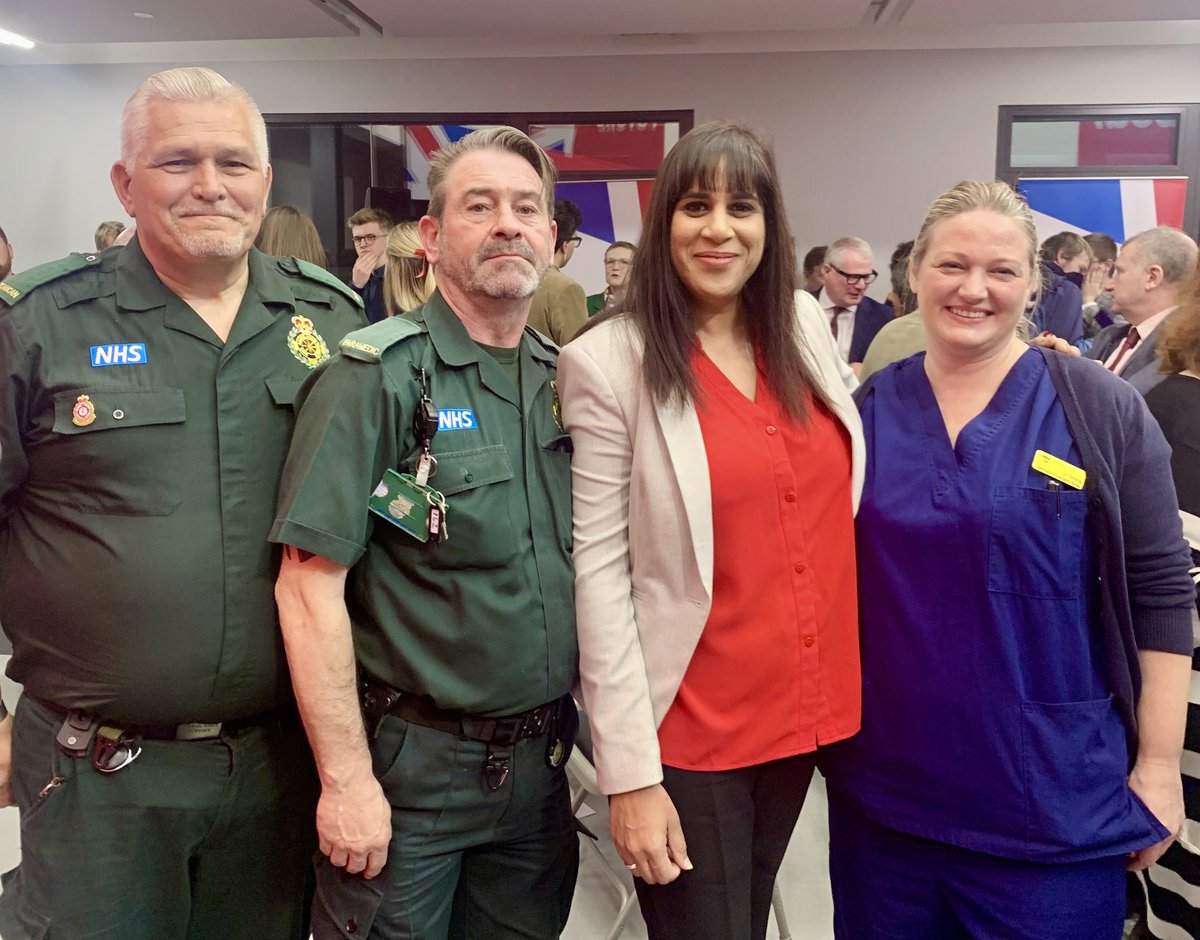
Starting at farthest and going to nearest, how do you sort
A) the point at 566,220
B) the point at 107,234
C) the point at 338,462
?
the point at 107,234
the point at 566,220
the point at 338,462

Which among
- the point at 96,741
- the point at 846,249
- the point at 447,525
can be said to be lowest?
the point at 96,741

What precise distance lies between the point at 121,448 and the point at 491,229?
70cm

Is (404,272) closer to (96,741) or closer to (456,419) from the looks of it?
(456,419)

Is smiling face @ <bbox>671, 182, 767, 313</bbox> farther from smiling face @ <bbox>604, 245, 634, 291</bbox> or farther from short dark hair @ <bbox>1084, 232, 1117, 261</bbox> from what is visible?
short dark hair @ <bbox>1084, 232, 1117, 261</bbox>

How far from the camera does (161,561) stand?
57.5 inches

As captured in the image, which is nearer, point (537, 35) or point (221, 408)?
point (221, 408)

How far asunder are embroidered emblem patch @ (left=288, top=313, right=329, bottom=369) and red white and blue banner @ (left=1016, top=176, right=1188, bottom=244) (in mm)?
6953

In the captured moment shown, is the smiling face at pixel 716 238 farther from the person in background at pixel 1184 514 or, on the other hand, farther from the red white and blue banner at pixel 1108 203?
the red white and blue banner at pixel 1108 203

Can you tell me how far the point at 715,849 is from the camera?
4.75ft

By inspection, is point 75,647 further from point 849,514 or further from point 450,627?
point 849,514

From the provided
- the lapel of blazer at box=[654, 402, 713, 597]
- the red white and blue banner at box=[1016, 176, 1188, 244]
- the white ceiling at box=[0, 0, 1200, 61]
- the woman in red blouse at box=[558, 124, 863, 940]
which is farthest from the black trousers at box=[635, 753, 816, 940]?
the red white and blue banner at box=[1016, 176, 1188, 244]

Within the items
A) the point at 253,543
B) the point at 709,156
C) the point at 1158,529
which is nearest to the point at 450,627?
the point at 253,543

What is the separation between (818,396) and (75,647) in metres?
1.30

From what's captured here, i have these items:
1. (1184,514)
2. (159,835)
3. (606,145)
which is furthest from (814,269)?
(159,835)
